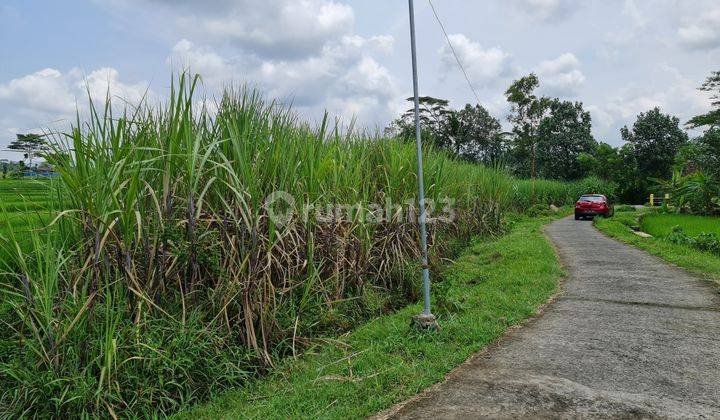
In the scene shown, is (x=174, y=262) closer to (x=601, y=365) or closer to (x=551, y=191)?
(x=601, y=365)

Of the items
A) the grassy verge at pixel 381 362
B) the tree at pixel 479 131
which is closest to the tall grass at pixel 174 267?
the grassy verge at pixel 381 362

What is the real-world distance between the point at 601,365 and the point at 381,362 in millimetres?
1464

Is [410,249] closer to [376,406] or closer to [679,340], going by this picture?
[679,340]

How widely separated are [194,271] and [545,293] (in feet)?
12.7

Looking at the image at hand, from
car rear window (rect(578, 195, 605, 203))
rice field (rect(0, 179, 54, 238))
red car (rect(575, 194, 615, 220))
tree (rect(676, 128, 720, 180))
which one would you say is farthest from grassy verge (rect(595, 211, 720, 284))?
tree (rect(676, 128, 720, 180))

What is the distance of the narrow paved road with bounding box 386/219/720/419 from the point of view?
2473 millimetres

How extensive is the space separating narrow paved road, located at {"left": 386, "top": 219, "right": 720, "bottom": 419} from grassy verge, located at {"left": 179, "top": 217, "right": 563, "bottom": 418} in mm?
164

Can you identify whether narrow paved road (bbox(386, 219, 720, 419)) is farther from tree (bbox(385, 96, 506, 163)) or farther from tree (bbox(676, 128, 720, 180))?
tree (bbox(385, 96, 506, 163))

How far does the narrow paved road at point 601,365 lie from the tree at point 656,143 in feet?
110

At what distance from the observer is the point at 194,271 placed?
322cm

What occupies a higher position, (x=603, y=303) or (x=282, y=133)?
(x=282, y=133)

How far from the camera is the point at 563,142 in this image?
39031mm

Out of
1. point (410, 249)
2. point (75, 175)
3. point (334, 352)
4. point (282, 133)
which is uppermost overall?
point (282, 133)

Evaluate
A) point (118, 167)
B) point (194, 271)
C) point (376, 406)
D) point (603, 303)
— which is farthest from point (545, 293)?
point (118, 167)
